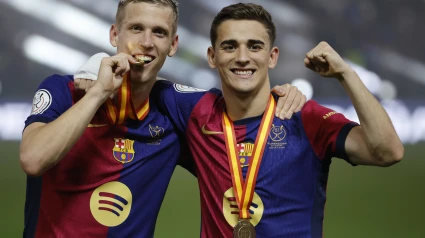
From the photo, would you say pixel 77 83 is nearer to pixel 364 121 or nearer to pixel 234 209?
pixel 234 209

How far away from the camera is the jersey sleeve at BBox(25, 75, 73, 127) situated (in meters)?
2.32

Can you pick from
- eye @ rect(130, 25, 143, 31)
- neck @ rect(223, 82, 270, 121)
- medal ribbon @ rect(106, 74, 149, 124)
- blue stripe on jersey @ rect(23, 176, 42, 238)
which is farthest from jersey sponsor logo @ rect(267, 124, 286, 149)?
blue stripe on jersey @ rect(23, 176, 42, 238)

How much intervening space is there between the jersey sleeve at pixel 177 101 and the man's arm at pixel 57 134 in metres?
0.49

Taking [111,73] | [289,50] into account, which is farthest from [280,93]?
[289,50]

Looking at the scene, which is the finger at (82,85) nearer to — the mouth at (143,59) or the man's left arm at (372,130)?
the mouth at (143,59)

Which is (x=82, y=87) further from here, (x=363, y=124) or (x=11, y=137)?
(x=11, y=137)

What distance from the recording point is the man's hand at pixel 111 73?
227 centimetres

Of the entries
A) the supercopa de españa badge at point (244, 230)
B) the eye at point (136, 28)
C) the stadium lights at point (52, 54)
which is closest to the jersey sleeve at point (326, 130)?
the supercopa de españa badge at point (244, 230)

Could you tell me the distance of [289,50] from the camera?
20.5ft

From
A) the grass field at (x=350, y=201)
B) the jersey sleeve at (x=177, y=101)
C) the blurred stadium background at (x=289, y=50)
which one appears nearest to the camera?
the jersey sleeve at (x=177, y=101)

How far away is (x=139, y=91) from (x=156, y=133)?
198 mm

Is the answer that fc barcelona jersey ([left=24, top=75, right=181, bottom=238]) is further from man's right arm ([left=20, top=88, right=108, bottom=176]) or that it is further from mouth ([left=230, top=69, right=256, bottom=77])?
mouth ([left=230, top=69, right=256, bottom=77])

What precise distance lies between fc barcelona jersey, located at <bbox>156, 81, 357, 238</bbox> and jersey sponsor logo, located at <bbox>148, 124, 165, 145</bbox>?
0.25 meters

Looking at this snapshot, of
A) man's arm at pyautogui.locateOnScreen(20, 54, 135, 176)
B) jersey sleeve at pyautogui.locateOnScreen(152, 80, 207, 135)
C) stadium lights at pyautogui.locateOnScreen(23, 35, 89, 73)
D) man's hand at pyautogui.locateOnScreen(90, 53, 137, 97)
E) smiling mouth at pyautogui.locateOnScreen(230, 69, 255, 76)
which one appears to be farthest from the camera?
stadium lights at pyautogui.locateOnScreen(23, 35, 89, 73)
